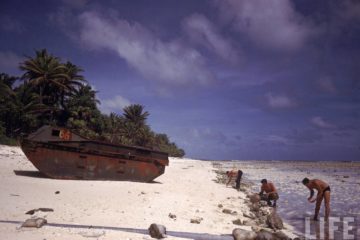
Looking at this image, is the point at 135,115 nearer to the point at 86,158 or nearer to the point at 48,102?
the point at 48,102

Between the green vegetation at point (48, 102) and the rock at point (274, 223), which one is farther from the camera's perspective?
the green vegetation at point (48, 102)

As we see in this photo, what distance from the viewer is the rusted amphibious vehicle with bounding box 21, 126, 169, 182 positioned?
13562mm

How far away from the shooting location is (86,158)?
13977mm

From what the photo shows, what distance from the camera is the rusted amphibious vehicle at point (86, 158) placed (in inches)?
534

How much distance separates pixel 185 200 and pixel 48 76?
32.4 meters

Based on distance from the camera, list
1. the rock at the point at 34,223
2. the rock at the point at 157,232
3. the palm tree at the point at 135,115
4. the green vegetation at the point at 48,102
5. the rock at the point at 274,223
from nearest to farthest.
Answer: the rock at the point at 34,223 → the rock at the point at 157,232 → the rock at the point at 274,223 → the green vegetation at the point at 48,102 → the palm tree at the point at 135,115

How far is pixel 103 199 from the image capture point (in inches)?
375

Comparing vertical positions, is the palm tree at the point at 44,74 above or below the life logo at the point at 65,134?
above

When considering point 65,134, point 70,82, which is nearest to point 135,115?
point 70,82

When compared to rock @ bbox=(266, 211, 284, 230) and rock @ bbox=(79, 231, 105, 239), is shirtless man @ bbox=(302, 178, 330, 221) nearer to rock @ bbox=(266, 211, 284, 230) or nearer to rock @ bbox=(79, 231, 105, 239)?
rock @ bbox=(266, 211, 284, 230)

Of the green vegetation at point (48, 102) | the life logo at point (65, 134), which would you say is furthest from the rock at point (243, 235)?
the green vegetation at point (48, 102)

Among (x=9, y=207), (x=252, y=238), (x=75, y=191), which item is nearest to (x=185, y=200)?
(x=75, y=191)

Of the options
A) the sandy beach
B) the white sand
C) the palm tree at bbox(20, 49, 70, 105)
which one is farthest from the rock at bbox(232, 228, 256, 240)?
the palm tree at bbox(20, 49, 70, 105)

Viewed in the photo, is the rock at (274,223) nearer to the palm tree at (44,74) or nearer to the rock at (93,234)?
the rock at (93,234)
